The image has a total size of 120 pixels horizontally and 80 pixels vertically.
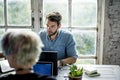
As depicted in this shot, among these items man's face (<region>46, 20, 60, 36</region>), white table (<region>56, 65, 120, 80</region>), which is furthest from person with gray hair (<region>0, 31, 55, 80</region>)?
man's face (<region>46, 20, 60, 36</region>)

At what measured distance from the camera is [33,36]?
136 centimetres

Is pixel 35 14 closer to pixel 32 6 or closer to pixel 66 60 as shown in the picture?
pixel 32 6

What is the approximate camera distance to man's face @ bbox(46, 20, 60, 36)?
285cm

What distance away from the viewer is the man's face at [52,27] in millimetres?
2846

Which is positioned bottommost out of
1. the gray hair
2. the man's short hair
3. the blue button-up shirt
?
the blue button-up shirt

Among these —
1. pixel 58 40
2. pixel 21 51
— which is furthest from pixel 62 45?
pixel 21 51

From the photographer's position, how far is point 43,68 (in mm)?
2207

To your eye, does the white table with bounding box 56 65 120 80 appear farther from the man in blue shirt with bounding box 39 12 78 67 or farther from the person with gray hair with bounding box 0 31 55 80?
the person with gray hair with bounding box 0 31 55 80

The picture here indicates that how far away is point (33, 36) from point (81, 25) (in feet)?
7.22

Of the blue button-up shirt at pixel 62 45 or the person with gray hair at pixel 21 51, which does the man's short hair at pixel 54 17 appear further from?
the person with gray hair at pixel 21 51

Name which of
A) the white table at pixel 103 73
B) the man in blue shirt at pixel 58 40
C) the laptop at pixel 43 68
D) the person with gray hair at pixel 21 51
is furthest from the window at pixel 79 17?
the person with gray hair at pixel 21 51

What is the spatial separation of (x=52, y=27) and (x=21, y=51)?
1562mm

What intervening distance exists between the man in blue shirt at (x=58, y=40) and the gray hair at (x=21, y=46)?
1.51 metres

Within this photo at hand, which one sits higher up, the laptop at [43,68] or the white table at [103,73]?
the laptop at [43,68]
